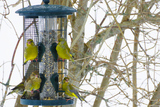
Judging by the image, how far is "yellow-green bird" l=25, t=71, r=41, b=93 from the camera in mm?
2309

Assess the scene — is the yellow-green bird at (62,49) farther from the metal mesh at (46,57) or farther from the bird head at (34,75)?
the bird head at (34,75)

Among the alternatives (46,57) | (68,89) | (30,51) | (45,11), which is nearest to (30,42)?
(30,51)

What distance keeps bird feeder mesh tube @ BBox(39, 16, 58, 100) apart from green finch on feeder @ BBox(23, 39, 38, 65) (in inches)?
3.9

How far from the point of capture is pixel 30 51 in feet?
7.59

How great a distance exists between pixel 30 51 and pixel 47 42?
0.18 m

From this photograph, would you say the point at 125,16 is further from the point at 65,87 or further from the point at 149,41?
the point at 65,87

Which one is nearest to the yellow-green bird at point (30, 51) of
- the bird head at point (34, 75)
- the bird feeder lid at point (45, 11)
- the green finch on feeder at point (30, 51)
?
the green finch on feeder at point (30, 51)

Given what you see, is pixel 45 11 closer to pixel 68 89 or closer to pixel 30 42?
pixel 30 42

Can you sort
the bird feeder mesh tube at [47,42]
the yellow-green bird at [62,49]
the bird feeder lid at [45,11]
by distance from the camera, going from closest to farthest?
the bird feeder lid at [45,11], the yellow-green bird at [62,49], the bird feeder mesh tube at [47,42]

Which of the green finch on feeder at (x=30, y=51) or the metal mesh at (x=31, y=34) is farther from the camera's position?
the metal mesh at (x=31, y=34)

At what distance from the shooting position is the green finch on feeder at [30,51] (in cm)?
231

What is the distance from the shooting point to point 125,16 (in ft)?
11.3

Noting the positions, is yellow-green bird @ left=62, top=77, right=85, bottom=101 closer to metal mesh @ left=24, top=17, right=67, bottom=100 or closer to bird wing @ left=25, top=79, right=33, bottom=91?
metal mesh @ left=24, top=17, right=67, bottom=100

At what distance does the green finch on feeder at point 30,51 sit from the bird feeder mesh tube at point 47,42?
10 centimetres
